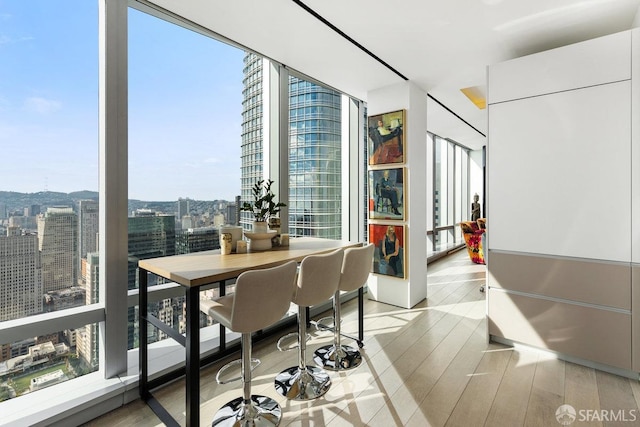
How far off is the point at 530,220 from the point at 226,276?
254 centimetres

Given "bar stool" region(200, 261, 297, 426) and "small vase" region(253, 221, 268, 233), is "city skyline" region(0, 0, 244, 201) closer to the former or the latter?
"small vase" region(253, 221, 268, 233)

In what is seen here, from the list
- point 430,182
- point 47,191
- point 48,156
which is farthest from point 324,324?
point 430,182

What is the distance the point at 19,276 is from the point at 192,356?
1182 millimetres

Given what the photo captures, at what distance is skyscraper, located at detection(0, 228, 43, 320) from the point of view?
1.72 metres

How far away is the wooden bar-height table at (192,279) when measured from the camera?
157 centimetres

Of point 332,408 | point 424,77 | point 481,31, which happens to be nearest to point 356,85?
point 424,77

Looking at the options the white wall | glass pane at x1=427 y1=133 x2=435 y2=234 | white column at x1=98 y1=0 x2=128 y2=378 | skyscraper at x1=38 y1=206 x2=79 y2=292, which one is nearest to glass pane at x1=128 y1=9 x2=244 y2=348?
white column at x1=98 y1=0 x2=128 y2=378

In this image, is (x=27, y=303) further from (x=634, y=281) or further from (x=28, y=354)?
(x=634, y=281)

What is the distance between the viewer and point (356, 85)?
12.7ft

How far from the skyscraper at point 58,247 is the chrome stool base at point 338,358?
74.2 inches

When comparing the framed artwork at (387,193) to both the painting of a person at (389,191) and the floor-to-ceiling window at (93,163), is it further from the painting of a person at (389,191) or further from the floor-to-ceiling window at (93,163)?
the floor-to-ceiling window at (93,163)

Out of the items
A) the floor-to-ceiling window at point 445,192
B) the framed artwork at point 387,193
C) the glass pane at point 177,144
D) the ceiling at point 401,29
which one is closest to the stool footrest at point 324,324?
the glass pane at point 177,144

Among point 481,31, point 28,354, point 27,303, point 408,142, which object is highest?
point 481,31

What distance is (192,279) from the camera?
1.54 metres
